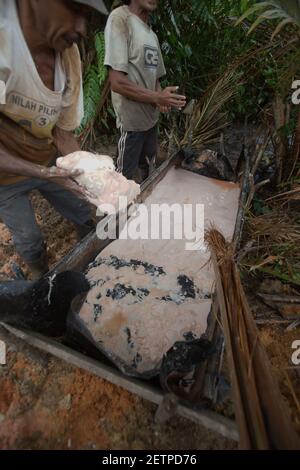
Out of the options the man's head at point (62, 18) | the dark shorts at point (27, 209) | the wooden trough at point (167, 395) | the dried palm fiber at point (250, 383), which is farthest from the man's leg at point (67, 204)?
the dried palm fiber at point (250, 383)

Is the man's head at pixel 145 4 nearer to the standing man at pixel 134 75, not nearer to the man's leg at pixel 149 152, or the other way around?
the standing man at pixel 134 75

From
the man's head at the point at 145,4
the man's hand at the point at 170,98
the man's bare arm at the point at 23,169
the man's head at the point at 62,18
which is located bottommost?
the man's bare arm at the point at 23,169

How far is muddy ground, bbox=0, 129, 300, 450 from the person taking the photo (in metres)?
1.47

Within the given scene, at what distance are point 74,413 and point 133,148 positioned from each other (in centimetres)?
212

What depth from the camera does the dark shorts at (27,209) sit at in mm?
1876

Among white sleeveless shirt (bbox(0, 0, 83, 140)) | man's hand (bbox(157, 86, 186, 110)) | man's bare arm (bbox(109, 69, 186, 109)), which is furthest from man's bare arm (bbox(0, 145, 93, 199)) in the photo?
man's hand (bbox(157, 86, 186, 110))

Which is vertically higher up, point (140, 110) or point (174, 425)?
point (140, 110)

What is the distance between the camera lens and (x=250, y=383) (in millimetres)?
1062

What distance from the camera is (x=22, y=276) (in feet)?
7.98

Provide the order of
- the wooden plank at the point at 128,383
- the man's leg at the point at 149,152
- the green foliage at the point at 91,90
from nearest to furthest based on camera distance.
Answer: the wooden plank at the point at 128,383, the man's leg at the point at 149,152, the green foliage at the point at 91,90

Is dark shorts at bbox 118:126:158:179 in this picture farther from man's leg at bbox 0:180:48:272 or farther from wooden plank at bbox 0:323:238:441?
wooden plank at bbox 0:323:238:441
